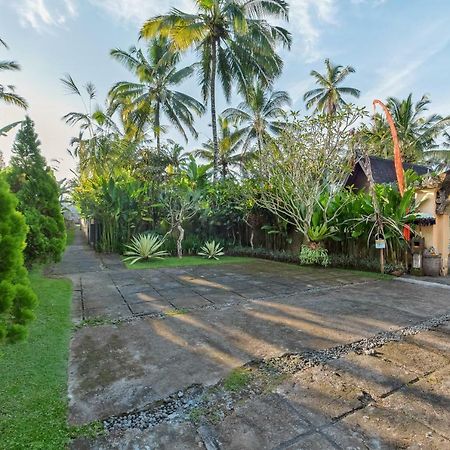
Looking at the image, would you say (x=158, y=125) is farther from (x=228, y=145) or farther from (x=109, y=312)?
(x=109, y=312)

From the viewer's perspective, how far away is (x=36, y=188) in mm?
6195

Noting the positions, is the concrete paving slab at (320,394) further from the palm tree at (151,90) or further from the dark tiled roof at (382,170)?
the palm tree at (151,90)

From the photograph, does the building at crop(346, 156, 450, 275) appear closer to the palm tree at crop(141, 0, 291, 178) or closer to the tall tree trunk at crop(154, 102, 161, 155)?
the palm tree at crop(141, 0, 291, 178)

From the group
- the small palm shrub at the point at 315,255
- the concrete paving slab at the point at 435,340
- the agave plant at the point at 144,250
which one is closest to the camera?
the concrete paving slab at the point at 435,340

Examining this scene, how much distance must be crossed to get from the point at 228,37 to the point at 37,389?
47.7 ft

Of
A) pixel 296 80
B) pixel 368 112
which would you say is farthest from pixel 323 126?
pixel 296 80

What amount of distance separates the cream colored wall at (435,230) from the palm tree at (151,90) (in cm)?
1263

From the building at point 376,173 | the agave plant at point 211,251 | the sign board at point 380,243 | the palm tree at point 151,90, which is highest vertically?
the palm tree at point 151,90

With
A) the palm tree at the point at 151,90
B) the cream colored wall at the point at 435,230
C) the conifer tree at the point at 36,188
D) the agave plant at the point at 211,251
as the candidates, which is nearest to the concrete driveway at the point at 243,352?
the conifer tree at the point at 36,188

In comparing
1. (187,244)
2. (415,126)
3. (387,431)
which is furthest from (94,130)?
(415,126)

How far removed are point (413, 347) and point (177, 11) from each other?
13.9 metres

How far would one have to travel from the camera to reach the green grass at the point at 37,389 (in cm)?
173

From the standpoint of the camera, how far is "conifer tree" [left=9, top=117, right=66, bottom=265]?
20.0 feet

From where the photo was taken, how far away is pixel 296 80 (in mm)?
11844
